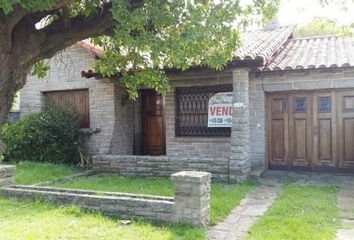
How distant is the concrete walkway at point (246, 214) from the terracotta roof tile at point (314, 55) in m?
3.07

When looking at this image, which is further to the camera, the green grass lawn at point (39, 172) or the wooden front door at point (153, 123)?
the wooden front door at point (153, 123)

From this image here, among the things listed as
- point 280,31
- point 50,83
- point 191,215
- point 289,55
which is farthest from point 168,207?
point 280,31

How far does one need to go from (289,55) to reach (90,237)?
801 cm

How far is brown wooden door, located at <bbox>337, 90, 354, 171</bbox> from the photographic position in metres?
9.50

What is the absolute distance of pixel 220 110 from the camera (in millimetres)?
10680

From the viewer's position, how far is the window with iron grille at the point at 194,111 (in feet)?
35.7

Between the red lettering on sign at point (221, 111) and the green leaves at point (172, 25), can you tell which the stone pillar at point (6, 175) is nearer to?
the green leaves at point (172, 25)

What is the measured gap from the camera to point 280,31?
13.7 meters

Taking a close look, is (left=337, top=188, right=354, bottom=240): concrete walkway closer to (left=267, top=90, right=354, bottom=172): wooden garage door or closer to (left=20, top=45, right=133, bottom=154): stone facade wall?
(left=267, top=90, right=354, bottom=172): wooden garage door

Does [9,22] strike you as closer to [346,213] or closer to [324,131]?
[346,213]

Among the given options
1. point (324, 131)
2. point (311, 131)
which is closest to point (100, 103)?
point (311, 131)

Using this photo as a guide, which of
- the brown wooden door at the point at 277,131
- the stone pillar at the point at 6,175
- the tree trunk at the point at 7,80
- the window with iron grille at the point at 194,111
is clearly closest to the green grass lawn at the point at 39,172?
the stone pillar at the point at 6,175

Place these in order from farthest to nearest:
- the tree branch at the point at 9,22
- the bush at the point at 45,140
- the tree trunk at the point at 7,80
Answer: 1. the bush at the point at 45,140
2. the tree trunk at the point at 7,80
3. the tree branch at the point at 9,22

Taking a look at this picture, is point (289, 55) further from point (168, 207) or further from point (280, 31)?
point (168, 207)
